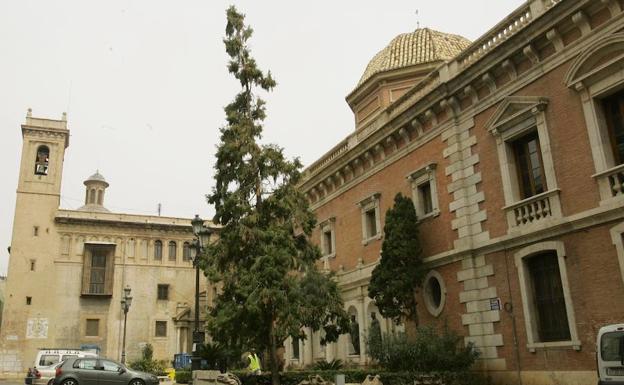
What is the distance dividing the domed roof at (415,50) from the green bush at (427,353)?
14.7 m

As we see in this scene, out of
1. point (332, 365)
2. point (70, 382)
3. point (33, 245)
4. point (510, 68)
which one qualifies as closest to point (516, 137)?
point (510, 68)

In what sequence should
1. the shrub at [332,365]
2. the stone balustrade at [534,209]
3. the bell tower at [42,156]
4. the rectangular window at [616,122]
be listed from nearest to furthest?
the rectangular window at [616,122]
the stone balustrade at [534,209]
the shrub at [332,365]
the bell tower at [42,156]

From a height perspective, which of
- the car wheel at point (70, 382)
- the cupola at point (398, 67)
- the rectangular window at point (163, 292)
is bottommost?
the car wheel at point (70, 382)

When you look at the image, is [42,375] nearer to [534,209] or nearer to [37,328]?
[37,328]

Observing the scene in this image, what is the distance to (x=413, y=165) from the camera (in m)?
20.8

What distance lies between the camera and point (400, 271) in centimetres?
1850

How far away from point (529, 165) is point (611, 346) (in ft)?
21.6

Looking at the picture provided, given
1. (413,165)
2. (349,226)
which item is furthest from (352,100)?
(413,165)

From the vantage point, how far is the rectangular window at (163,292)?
173 feet

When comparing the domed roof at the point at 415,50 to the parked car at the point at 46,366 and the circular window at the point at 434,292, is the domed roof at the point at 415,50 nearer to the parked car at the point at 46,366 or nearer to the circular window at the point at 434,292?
the circular window at the point at 434,292

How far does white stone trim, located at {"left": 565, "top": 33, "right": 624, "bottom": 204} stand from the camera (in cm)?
1345

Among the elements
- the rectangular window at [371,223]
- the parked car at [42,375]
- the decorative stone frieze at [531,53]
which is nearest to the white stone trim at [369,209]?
the rectangular window at [371,223]

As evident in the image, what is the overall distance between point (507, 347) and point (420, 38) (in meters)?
18.1

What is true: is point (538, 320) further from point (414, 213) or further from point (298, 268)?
point (298, 268)
